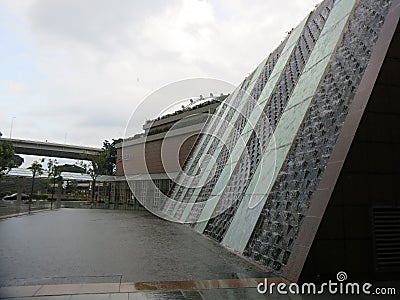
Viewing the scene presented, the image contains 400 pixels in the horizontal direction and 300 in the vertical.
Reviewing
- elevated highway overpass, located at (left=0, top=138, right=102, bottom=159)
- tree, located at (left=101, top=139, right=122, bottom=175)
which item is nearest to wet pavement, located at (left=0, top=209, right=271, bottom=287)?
elevated highway overpass, located at (left=0, top=138, right=102, bottom=159)

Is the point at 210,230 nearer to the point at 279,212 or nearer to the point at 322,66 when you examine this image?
the point at 279,212

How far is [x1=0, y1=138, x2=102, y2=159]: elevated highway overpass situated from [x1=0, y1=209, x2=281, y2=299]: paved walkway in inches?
1391

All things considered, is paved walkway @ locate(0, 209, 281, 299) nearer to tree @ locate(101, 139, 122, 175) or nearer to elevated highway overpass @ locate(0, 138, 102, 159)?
elevated highway overpass @ locate(0, 138, 102, 159)

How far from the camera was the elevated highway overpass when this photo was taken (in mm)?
42094

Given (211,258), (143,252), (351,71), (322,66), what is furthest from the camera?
(322,66)

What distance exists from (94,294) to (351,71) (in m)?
5.40

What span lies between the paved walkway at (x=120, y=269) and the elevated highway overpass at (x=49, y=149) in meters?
35.3

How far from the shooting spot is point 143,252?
6.62 metres

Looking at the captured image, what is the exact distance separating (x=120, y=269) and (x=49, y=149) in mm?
44202

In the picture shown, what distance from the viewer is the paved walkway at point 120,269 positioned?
13.4 ft

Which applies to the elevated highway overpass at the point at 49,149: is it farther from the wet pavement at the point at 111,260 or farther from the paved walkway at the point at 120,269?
the paved walkway at the point at 120,269

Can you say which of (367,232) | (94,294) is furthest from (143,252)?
(367,232)

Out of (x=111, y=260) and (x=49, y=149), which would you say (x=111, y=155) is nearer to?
(x=49, y=149)

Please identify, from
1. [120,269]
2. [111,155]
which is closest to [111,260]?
[120,269]
